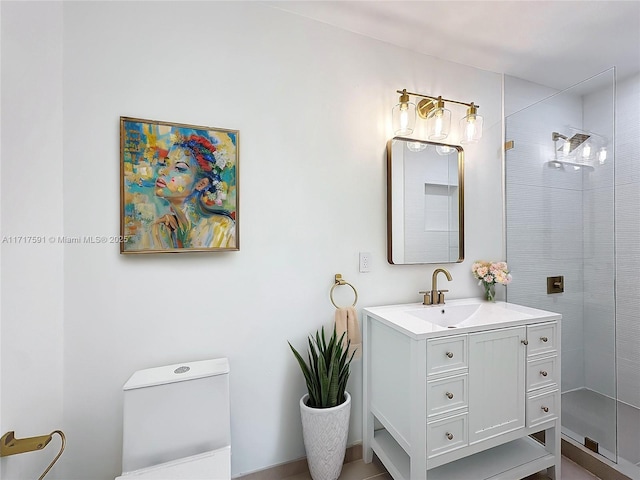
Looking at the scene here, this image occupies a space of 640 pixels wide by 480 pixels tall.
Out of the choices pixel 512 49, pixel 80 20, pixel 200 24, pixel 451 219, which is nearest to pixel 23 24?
pixel 80 20

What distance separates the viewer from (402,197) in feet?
5.77

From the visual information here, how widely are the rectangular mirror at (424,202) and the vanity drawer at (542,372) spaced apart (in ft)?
2.25

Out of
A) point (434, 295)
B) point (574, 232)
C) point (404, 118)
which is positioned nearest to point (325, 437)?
point (434, 295)

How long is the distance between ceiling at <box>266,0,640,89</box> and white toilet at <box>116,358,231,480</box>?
1.84 m

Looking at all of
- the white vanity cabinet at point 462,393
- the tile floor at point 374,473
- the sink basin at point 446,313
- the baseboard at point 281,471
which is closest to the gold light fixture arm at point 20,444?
the baseboard at point 281,471

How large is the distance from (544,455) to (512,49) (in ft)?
7.68

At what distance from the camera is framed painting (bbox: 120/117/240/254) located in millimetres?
1258

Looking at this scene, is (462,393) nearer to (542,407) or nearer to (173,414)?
(542,407)

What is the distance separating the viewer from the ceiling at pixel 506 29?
4.87 ft

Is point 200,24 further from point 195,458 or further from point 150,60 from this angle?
point 195,458

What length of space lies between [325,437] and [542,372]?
116 centimetres

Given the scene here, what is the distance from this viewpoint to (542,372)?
151 centimetres

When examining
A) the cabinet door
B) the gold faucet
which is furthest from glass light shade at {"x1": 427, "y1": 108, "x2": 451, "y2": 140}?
the cabinet door

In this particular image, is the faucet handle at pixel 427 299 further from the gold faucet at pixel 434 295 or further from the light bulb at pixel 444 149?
the light bulb at pixel 444 149
